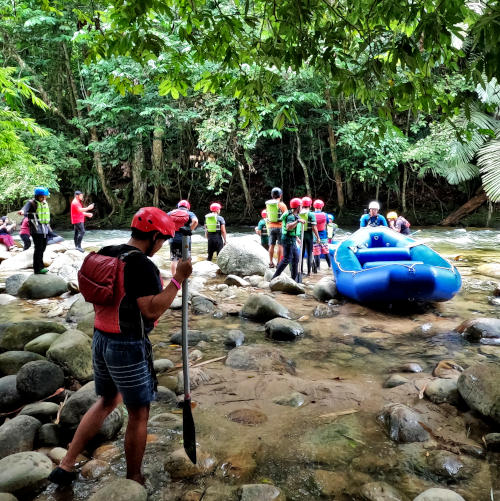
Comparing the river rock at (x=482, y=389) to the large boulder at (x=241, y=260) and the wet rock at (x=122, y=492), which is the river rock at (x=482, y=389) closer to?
the wet rock at (x=122, y=492)

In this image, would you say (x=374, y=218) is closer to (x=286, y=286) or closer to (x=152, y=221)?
(x=286, y=286)

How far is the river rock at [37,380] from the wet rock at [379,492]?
2435mm

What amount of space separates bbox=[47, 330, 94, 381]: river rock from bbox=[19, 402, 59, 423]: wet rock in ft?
1.61

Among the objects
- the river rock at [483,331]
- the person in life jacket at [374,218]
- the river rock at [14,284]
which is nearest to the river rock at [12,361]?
the river rock at [14,284]

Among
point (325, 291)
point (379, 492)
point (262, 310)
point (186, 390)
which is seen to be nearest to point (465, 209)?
point (325, 291)

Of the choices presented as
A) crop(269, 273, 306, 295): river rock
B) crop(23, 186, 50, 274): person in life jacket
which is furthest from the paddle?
crop(23, 186, 50, 274): person in life jacket

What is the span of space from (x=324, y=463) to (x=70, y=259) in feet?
27.5

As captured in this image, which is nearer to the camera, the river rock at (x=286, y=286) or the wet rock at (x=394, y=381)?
the wet rock at (x=394, y=381)

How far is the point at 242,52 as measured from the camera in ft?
10.4

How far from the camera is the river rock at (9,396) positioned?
10.4 feet

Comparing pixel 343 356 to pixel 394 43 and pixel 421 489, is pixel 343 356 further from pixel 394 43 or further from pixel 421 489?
pixel 394 43

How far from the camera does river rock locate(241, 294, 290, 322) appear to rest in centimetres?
573

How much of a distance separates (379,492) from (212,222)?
7.48 meters

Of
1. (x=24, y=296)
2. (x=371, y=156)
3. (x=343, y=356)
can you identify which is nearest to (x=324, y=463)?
(x=343, y=356)
